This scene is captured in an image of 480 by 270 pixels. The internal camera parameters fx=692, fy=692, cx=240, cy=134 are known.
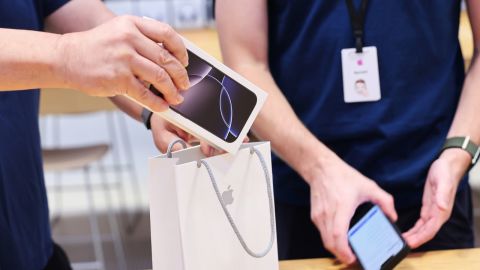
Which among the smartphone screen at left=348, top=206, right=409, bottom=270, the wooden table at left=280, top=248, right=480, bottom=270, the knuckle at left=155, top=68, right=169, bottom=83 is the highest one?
the knuckle at left=155, top=68, right=169, bottom=83

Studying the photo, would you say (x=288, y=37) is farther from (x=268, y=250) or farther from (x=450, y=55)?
(x=268, y=250)

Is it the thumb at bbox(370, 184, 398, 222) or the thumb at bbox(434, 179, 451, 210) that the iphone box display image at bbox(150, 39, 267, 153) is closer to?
the thumb at bbox(370, 184, 398, 222)

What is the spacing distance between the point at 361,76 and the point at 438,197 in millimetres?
298

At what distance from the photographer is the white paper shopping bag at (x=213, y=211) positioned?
0.92m

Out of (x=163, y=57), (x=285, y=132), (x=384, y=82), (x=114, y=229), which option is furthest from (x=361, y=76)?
(x=114, y=229)

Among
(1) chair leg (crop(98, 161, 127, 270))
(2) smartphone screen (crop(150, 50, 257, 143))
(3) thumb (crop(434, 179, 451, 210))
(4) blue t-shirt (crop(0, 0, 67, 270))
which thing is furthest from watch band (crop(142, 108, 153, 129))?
(1) chair leg (crop(98, 161, 127, 270))

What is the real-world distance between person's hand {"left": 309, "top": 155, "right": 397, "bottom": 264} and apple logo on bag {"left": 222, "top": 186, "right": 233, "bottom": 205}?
9.1 inches

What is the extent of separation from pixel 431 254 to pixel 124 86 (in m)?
0.65

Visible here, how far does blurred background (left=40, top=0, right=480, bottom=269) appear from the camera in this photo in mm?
3615

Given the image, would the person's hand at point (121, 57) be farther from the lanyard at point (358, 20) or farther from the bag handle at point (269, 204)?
the lanyard at point (358, 20)

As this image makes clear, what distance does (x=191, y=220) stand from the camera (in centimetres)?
93

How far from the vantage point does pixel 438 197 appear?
3.91 feet

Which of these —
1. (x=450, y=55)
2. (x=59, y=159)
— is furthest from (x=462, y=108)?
(x=59, y=159)

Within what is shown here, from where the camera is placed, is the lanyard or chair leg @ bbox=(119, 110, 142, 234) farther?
chair leg @ bbox=(119, 110, 142, 234)
